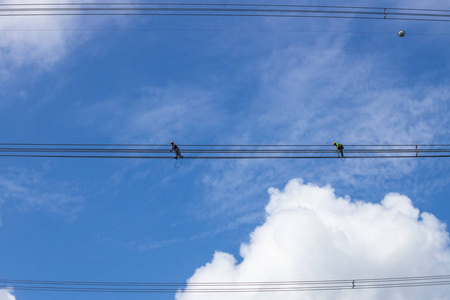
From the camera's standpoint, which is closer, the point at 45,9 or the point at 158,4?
the point at 45,9

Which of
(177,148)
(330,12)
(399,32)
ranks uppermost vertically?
(399,32)

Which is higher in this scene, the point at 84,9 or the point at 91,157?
the point at 84,9

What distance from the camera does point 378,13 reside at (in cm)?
2953

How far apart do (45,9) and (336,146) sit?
2255 centimetres

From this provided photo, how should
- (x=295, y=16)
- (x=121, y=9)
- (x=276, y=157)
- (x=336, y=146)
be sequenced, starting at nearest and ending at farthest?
(x=121, y=9), (x=276, y=157), (x=295, y=16), (x=336, y=146)

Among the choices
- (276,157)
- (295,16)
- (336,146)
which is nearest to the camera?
(276,157)

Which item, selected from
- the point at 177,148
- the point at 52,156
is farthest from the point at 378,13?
the point at 52,156

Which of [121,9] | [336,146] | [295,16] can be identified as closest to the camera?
[121,9]

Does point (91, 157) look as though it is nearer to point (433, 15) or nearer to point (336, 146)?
point (336, 146)

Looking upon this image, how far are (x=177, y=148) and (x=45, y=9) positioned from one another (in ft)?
40.3

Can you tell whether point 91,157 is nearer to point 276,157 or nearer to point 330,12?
point 276,157

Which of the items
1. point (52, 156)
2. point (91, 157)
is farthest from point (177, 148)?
point (52, 156)

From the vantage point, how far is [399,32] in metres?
33.1

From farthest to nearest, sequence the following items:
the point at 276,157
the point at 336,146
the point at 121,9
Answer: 1. the point at 336,146
2. the point at 276,157
3. the point at 121,9
